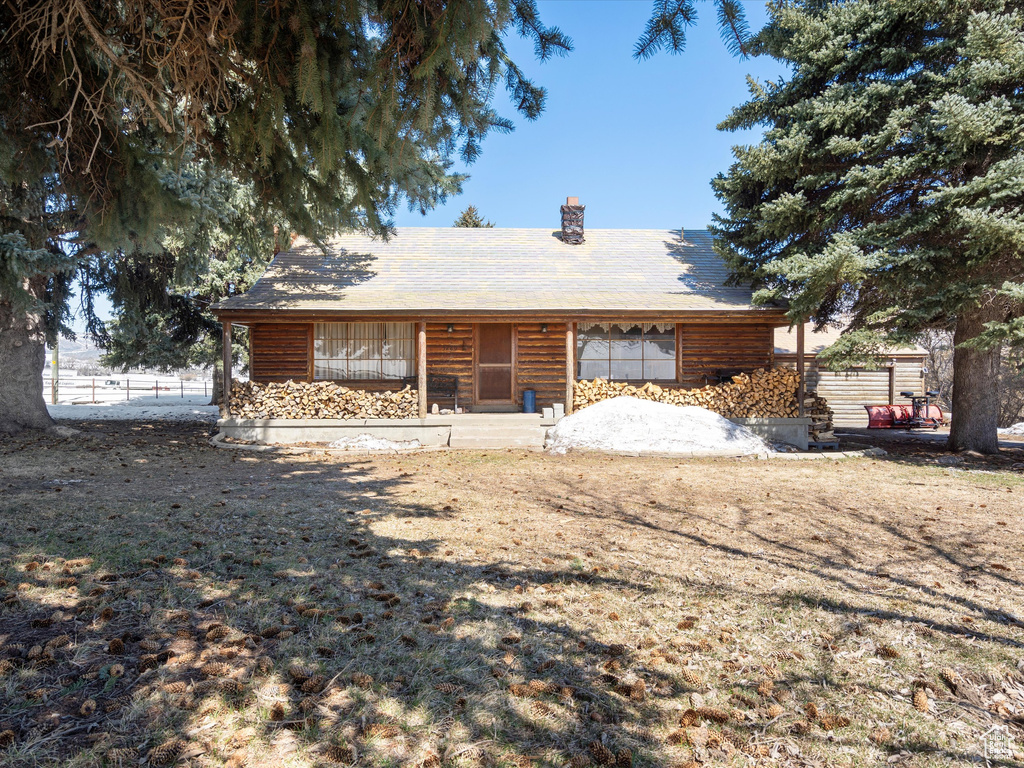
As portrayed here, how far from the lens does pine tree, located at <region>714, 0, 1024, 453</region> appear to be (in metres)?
8.82

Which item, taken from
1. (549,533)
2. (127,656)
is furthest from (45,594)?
(549,533)

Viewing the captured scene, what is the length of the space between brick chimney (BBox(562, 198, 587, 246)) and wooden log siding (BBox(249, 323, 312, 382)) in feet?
25.5

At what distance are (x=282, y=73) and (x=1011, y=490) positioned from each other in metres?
9.54

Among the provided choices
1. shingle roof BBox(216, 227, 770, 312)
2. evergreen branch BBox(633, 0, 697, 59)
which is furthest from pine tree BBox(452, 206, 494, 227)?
evergreen branch BBox(633, 0, 697, 59)

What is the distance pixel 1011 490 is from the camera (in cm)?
734

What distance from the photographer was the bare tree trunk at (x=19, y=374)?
1168 cm

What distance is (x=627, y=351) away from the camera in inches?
555

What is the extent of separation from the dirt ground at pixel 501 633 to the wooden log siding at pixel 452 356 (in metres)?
7.80

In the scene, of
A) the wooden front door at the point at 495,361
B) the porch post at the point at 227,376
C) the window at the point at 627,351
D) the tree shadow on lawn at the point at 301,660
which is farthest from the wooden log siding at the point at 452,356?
the tree shadow on lawn at the point at 301,660

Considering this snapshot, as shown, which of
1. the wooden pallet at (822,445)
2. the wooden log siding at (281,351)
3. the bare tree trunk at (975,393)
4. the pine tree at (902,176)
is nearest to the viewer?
the pine tree at (902,176)

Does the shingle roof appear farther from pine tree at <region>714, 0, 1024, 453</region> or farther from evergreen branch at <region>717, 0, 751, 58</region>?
evergreen branch at <region>717, 0, 751, 58</region>

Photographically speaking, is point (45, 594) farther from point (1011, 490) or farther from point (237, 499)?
point (1011, 490)

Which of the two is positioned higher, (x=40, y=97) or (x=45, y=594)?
(x=40, y=97)

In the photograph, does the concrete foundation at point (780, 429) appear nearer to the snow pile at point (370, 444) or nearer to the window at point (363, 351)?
the snow pile at point (370, 444)
